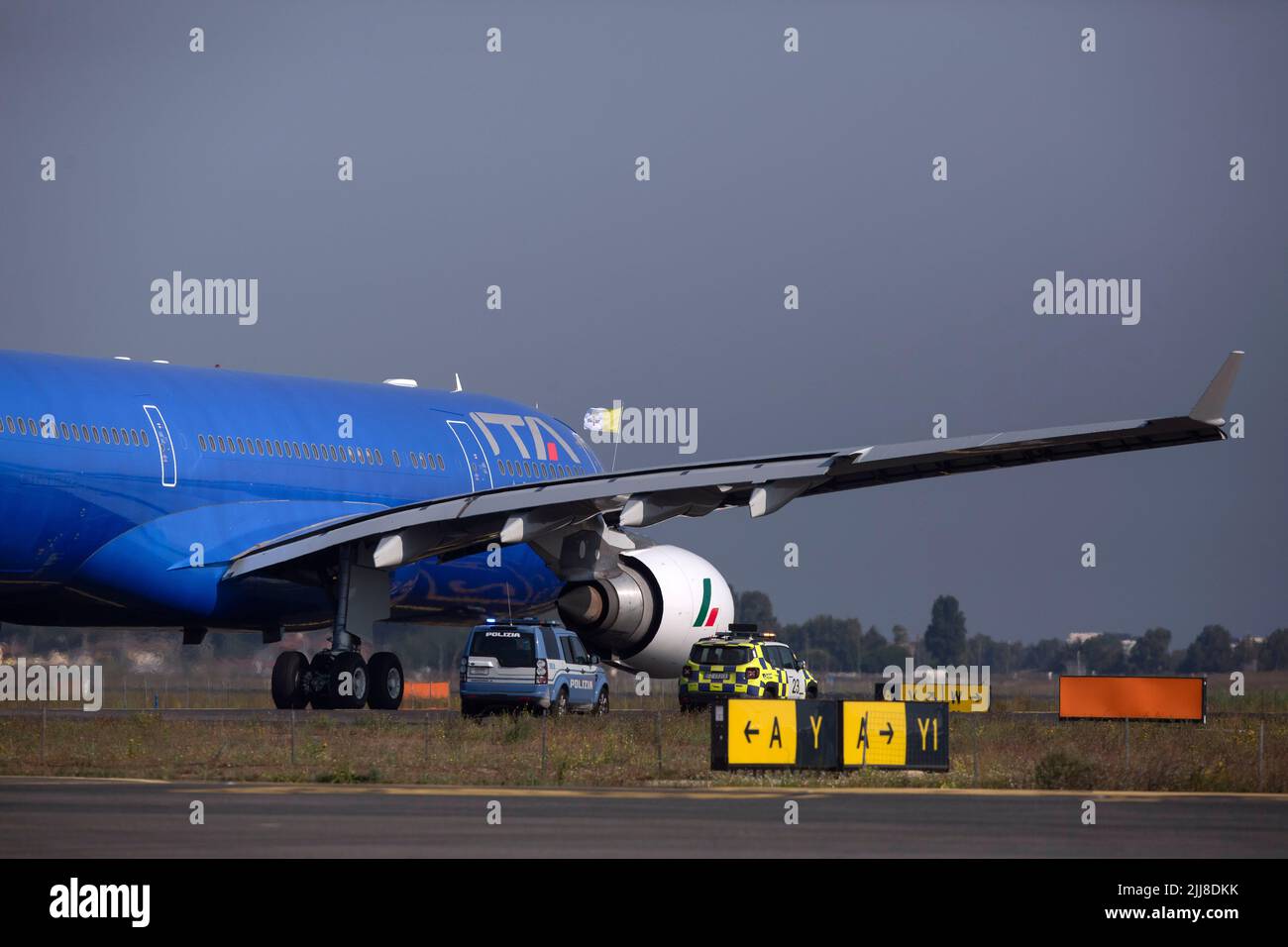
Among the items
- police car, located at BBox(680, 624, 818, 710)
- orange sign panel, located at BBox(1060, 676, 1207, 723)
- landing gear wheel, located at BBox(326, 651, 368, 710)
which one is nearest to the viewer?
landing gear wheel, located at BBox(326, 651, 368, 710)

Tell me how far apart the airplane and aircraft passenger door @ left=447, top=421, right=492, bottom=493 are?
48mm

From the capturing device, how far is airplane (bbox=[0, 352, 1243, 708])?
98.0 ft

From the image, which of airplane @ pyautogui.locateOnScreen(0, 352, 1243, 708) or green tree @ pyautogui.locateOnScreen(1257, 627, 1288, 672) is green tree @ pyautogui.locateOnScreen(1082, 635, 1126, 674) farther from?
airplane @ pyautogui.locateOnScreen(0, 352, 1243, 708)

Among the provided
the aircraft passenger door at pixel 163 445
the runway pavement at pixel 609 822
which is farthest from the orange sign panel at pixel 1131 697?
the runway pavement at pixel 609 822

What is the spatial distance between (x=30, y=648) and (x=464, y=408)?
2047cm

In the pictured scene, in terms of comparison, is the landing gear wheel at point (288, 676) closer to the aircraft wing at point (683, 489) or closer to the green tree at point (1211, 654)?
the aircraft wing at point (683, 489)

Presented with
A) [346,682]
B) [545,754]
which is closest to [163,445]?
[346,682]

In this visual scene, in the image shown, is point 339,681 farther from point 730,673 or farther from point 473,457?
point 730,673

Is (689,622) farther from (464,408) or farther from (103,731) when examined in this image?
(103,731)

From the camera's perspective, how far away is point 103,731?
1232 inches

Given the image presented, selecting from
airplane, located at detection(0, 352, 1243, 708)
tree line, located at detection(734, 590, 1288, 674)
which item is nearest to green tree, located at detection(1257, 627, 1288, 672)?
tree line, located at detection(734, 590, 1288, 674)

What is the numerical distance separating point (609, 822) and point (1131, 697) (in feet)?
84.1

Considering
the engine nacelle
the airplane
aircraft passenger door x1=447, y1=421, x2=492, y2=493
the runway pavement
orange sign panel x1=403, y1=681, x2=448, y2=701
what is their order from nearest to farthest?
1. the runway pavement
2. the airplane
3. the engine nacelle
4. aircraft passenger door x1=447, y1=421, x2=492, y2=493
5. orange sign panel x1=403, y1=681, x2=448, y2=701

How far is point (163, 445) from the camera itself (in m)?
32.0
